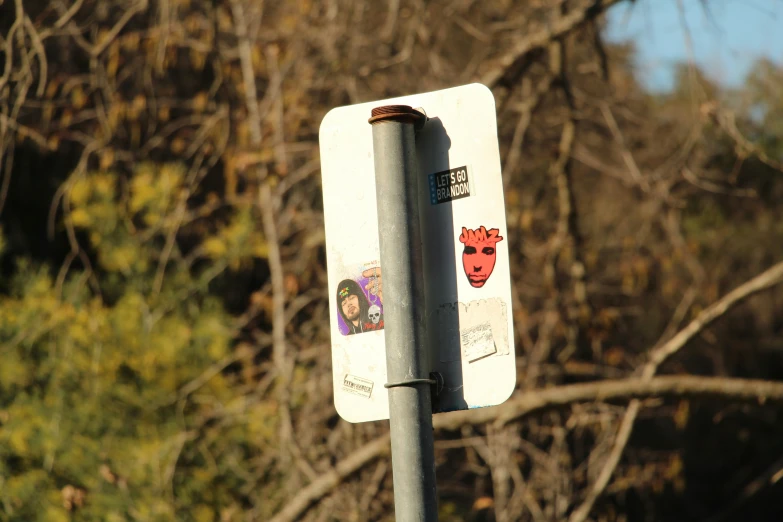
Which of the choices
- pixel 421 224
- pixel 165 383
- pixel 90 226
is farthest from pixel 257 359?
pixel 421 224

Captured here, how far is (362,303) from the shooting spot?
1694mm

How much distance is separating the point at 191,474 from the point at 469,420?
1.88m

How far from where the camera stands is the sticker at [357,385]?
5.43 ft

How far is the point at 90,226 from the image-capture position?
544 centimetres

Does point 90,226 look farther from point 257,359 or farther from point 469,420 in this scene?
point 469,420

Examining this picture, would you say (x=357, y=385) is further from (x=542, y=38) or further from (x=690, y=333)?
(x=542, y=38)

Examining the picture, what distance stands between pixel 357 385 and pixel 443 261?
0.30m

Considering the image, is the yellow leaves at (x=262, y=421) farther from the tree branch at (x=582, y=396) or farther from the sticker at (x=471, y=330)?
the sticker at (x=471, y=330)

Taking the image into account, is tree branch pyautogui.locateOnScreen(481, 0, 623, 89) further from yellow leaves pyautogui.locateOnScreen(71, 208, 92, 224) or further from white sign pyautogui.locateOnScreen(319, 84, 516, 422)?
white sign pyautogui.locateOnScreen(319, 84, 516, 422)

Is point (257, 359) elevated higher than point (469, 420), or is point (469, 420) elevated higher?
point (257, 359)

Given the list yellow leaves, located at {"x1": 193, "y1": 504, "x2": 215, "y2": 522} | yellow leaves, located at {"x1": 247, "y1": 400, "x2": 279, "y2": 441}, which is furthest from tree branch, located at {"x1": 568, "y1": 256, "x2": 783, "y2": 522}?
yellow leaves, located at {"x1": 193, "y1": 504, "x2": 215, "y2": 522}

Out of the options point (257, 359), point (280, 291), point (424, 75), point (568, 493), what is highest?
point (424, 75)

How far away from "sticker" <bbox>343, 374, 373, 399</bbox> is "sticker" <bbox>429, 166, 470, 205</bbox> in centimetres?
38

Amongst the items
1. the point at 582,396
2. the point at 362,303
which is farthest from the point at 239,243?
the point at 362,303
